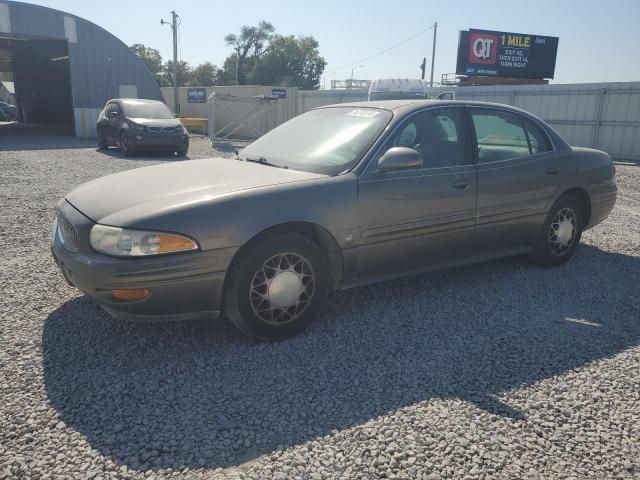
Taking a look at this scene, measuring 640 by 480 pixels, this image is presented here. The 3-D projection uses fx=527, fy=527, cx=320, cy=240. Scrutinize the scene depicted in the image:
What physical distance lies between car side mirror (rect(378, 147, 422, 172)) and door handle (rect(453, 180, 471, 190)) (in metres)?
0.59

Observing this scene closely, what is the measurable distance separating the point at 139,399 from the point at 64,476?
0.62 meters

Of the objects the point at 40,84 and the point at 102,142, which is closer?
the point at 102,142

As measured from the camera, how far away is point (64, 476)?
2.23 m

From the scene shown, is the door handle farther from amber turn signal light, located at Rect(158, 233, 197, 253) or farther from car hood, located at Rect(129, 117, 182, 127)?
car hood, located at Rect(129, 117, 182, 127)

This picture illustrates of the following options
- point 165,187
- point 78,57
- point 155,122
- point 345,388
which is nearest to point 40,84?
point 78,57

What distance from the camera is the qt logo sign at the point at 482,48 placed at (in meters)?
34.5

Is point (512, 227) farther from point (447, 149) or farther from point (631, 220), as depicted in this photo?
point (631, 220)

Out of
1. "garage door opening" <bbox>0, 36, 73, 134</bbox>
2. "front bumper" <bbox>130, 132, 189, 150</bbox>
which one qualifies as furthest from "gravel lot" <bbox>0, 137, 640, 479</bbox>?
"garage door opening" <bbox>0, 36, 73, 134</bbox>

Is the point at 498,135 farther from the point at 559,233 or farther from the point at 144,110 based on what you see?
the point at 144,110

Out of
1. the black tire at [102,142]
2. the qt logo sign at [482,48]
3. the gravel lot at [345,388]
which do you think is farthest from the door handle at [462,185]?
the qt logo sign at [482,48]

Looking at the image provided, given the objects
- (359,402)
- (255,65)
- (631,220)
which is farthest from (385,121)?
(255,65)

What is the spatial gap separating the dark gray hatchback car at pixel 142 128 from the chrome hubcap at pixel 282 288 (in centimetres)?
1218

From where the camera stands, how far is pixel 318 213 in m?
3.50

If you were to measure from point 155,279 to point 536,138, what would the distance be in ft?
12.3
